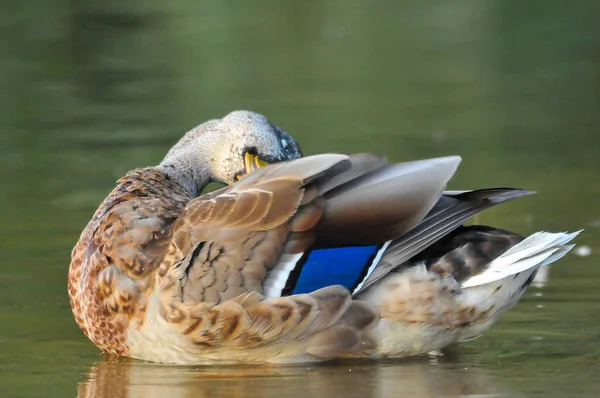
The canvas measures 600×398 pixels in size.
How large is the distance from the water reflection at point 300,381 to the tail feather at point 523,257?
0.38 metres

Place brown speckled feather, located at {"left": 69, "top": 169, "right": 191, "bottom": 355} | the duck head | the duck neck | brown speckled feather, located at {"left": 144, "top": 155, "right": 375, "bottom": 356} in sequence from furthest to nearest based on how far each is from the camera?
the duck neck < the duck head < brown speckled feather, located at {"left": 69, "top": 169, "right": 191, "bottom": 355} < brown speckled feather, located at {"left": 144, "top": 155, "right": 375, "bottom": 356}

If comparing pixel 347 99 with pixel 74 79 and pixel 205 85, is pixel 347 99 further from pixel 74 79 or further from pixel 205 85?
pixel 74 79

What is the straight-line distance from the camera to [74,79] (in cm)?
1343

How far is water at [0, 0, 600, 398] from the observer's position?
5.52 meters

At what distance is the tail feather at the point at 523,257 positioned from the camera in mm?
5547

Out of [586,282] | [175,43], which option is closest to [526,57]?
[175,43]

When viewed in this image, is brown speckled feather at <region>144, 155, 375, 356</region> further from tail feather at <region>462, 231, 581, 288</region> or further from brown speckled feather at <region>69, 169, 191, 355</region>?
tail feather at <region>462, 231, 581, 288</region>

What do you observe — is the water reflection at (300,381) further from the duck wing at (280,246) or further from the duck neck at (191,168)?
the duck neck at (191,168)

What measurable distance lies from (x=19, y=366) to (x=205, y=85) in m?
7.10

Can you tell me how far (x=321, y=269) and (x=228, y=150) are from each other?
1.39m

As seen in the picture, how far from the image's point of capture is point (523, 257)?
18.2 ft

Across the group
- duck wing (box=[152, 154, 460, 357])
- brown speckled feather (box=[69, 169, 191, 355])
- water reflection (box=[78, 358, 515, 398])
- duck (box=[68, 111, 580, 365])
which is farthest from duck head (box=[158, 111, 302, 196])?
water reflection (box=[78, 358, 515, 398])

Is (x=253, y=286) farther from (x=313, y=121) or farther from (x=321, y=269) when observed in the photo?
(x=313, y=121)

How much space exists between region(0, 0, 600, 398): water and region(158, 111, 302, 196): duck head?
90 cm
